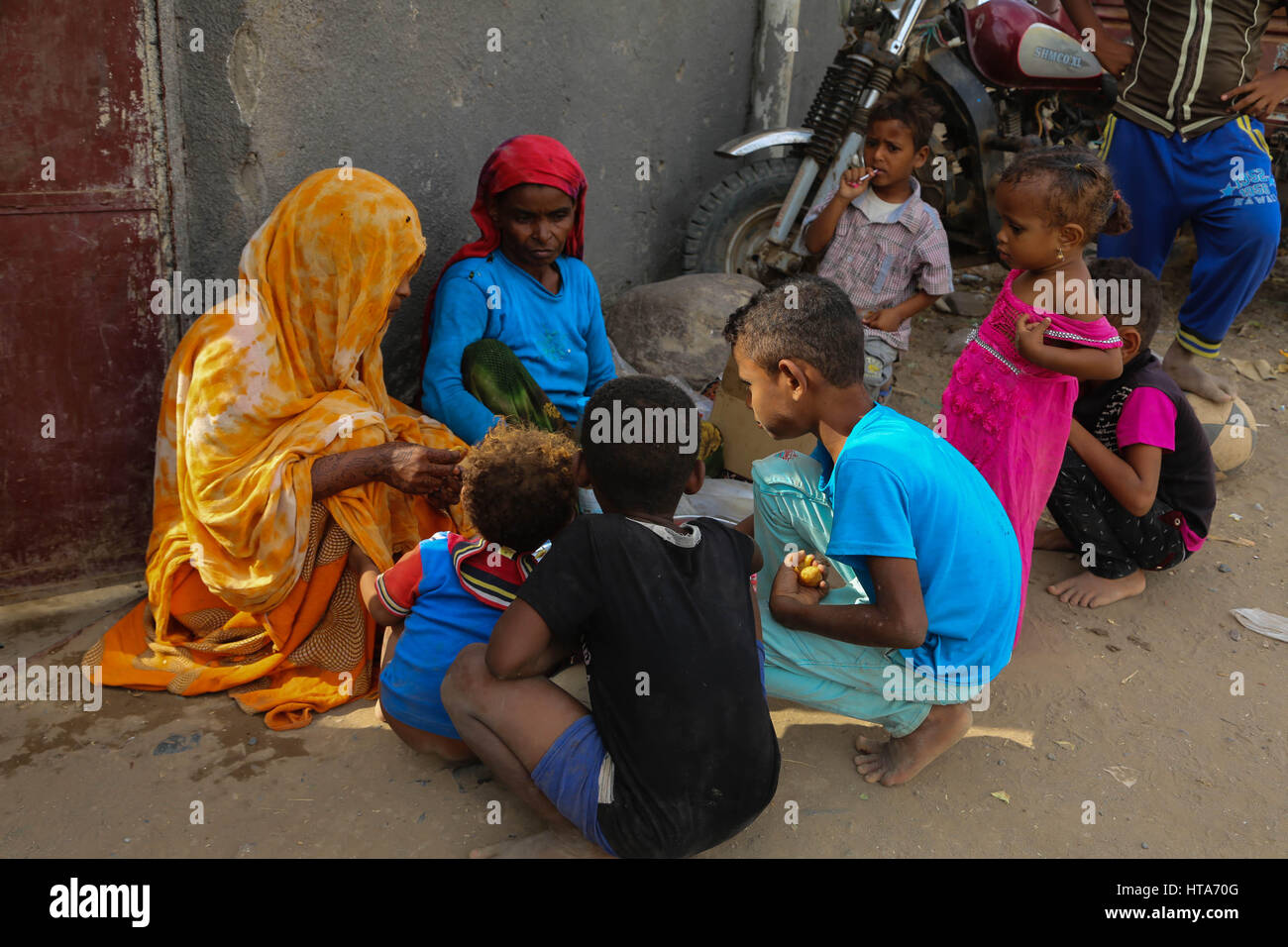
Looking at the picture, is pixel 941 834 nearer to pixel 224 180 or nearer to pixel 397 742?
pixel 397 742

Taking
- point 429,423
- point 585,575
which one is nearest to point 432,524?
point 429,423

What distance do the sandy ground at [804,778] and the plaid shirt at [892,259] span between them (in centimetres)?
153

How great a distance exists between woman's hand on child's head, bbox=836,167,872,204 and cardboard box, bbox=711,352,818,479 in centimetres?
86

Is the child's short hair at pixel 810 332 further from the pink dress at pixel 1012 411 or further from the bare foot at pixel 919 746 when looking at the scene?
the bare foot at pixel 919 746

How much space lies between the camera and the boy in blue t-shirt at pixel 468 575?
2.21 m

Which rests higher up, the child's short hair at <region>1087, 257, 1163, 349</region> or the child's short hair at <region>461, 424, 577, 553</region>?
the child's short hair at <region>1087, 257, 1163, 349</region>

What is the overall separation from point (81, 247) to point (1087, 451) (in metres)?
2.99

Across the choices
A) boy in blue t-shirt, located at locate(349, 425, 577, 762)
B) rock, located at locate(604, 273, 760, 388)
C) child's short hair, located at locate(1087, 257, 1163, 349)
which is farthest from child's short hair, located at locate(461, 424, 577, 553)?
rock, located at locate(604, 273, 760, 388)

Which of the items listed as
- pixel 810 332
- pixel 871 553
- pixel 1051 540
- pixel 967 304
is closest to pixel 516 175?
pixel 810 332

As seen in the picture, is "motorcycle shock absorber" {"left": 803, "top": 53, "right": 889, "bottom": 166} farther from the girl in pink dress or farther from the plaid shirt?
the girl in pink dress

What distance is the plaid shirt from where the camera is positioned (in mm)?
4027

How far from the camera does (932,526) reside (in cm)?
233
